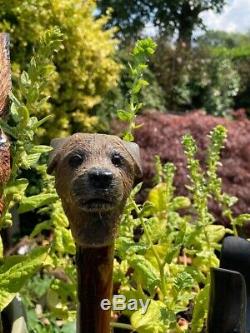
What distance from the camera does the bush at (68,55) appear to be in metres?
3.53

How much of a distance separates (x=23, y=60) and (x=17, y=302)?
2759 millimetres

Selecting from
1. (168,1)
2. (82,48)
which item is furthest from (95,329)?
(168,1)

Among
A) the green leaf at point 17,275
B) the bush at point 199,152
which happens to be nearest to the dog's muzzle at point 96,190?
the green leaf at point 17,275

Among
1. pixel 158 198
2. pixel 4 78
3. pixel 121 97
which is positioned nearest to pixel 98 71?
pixel 121 97

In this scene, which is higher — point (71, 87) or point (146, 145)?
point (71, 87)

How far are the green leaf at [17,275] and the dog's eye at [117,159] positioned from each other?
24 centimetres

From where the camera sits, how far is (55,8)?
3.49m

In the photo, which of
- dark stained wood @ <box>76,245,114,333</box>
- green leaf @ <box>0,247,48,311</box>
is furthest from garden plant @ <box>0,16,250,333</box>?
dark stained wood @ <box>76,245,114,333</box>

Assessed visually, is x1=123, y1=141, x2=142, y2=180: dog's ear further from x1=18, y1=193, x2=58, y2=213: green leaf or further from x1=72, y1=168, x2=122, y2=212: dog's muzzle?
x1=18, y1=193, x2=58, y2=213: green leaf

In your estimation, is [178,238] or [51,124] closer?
[178,238]

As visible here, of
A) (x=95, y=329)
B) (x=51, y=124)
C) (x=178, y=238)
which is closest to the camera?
(x=95, y=329)

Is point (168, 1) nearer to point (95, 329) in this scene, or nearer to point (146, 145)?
point (146, 145)

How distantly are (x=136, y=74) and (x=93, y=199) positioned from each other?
0.39 m

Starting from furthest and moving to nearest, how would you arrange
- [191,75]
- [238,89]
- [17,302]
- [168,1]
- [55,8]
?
[168,1], [238,89], [191,75], [55,8], [17,302]
